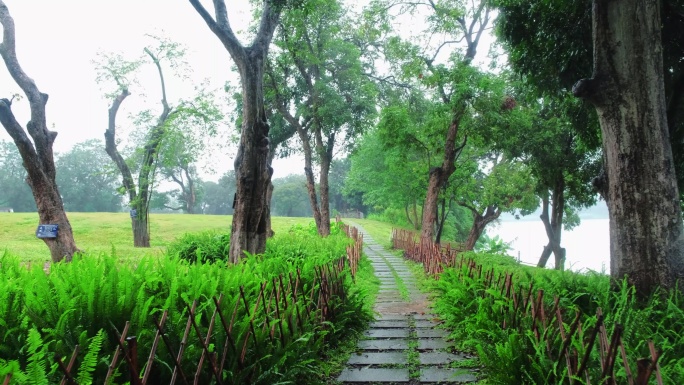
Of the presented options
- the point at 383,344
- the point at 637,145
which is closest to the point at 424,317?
the point at 383,344

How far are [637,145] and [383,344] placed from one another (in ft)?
13.1

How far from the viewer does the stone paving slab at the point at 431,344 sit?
5323 mm

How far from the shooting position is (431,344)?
5.48 metres

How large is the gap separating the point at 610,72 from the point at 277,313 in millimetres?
5154

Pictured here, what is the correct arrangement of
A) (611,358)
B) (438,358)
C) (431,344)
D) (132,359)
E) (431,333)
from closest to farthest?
(132,359)
(611,358)
(438,358)
(431,344)
(431,333)

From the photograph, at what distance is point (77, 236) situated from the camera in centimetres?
2675

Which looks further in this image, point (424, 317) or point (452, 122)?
point (452, 122)

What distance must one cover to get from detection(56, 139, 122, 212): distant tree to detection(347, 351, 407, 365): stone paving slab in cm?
5669

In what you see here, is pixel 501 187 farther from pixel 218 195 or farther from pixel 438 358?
pixel 218 195

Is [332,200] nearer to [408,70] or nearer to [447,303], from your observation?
[408,70]

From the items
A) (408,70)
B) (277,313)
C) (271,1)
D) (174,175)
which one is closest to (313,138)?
(408,70)

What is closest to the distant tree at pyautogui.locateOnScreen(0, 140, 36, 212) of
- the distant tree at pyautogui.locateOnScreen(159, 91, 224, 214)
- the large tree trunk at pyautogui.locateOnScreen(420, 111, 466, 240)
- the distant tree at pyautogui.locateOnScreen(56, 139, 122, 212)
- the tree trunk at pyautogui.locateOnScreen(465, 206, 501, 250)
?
the distant tree at pyautogui.locateOnScreen(56, 139, 122, 212)

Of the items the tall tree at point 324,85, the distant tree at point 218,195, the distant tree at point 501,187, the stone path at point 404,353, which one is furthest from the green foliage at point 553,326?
the distant tree at point 218,195

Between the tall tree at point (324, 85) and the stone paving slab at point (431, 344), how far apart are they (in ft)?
43.8
